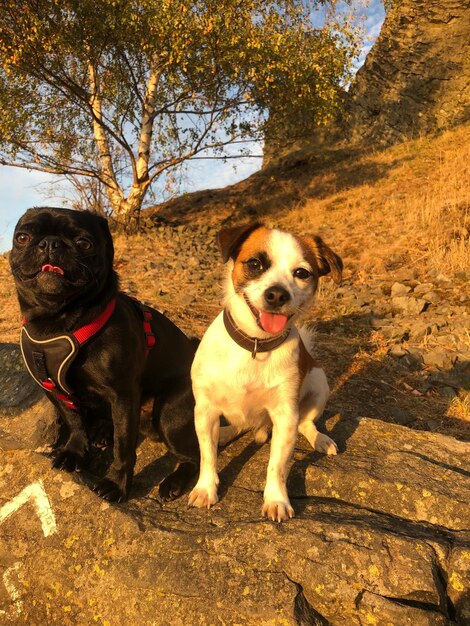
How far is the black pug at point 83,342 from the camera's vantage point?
2758 millimetres

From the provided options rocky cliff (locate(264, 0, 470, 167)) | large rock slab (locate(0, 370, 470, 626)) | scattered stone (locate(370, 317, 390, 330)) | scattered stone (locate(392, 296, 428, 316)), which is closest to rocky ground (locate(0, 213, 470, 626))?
large rock slab (locate(0, 370, 470, 626))

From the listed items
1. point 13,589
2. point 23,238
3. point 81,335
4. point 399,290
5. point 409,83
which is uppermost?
point 409,83

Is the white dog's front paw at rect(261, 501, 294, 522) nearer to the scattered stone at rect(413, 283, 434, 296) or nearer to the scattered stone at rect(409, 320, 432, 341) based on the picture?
the scattered stone at rect(409, 320, 432, 341)

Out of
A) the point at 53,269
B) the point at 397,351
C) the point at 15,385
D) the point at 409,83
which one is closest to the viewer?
the point at 53,269

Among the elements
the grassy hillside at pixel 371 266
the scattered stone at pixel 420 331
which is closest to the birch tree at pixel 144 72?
the grassy hillside at pixel 371 266

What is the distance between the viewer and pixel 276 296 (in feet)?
9.20

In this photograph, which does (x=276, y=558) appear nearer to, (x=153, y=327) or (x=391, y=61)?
(x=153, y=327)

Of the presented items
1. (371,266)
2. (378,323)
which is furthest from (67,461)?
(371,266)

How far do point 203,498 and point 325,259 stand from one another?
5.85ft

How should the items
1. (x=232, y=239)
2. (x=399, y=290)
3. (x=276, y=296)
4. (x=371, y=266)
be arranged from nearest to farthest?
1. (x=276, y=296)
2. (x=232, y=239)
3. (x=399, y=290)
4. (x=371, y=266)

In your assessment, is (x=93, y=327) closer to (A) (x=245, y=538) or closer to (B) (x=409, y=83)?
(A) (x=245, y=538)

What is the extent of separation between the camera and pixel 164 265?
11.1 metres

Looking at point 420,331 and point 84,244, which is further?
point 420,331

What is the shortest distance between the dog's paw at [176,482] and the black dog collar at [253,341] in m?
0.87
